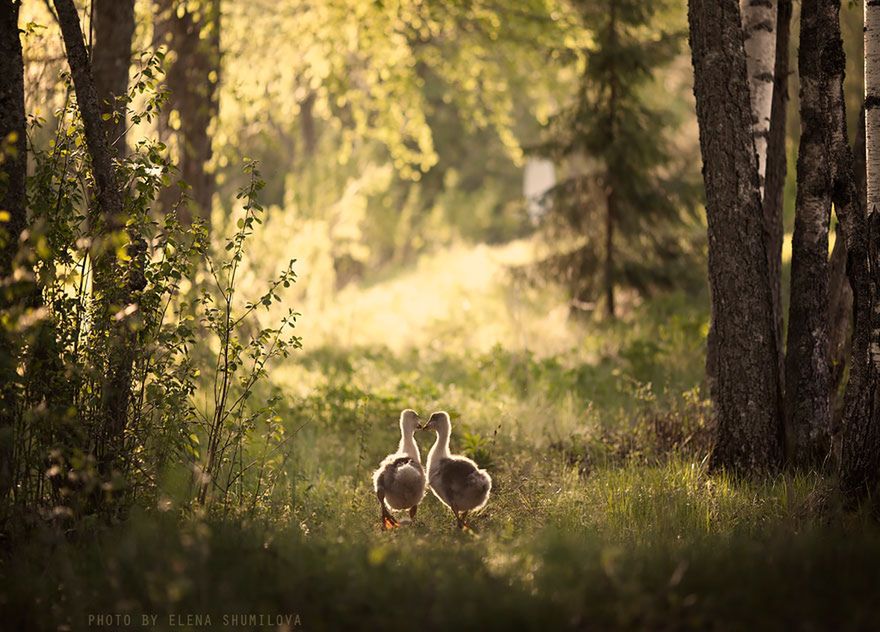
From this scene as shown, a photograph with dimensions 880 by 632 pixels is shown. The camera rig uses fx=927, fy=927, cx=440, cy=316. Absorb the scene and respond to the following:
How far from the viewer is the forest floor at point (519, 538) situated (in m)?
3.93

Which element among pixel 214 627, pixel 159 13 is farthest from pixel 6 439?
pixel 159 13

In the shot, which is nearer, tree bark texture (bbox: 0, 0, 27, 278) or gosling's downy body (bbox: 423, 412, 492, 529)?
tree bark texture (bbox: 0, 0, 27, 278)

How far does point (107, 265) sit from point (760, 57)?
5488 mm

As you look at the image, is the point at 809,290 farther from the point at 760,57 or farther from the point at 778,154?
the point at 760,57

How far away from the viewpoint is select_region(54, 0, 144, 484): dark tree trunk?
227 inches

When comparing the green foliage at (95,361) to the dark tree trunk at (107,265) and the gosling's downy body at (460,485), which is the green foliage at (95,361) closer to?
the dark tree trunk at (107,265)

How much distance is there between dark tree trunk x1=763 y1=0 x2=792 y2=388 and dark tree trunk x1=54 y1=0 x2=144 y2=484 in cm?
520

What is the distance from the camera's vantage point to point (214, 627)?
4.62 metres

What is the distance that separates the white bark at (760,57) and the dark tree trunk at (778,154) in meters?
0.28

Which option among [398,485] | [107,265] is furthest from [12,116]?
[398,485]

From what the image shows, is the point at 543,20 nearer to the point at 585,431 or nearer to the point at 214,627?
the point at 585,431

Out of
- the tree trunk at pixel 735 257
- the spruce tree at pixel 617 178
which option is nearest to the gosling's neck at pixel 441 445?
the tree trunk at pixel 735 257

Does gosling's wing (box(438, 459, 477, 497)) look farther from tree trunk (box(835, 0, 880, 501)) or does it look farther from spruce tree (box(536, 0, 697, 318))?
spruce tree (box(536, 0, 697, 318))

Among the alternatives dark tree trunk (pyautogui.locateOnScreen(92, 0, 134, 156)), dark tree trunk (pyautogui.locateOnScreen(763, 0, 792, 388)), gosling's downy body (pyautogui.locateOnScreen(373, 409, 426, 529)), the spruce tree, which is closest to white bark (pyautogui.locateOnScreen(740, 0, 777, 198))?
dark tree trunk (pyautogui.locateOnScreen(763, 0, 792, 388))
